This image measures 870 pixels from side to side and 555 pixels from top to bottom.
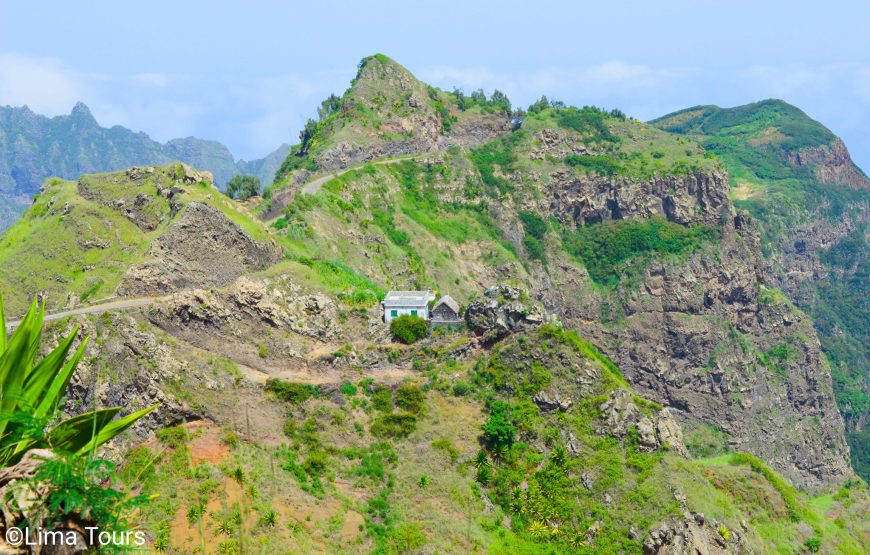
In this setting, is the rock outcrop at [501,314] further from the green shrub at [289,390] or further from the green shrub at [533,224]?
the green shrub at [533,224]

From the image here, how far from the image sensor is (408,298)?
202ft

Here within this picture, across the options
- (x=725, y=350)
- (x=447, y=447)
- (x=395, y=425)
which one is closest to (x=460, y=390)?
(x=447, y=447)

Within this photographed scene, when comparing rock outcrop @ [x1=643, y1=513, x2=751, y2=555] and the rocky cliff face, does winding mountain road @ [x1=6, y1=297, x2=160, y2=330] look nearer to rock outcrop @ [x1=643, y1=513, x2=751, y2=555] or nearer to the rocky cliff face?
rock outcrop @ [x1=643, y1=513, x2=751, y2=555]

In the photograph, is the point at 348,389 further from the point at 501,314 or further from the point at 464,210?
the point at 464,210

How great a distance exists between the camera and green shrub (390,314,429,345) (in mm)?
57125

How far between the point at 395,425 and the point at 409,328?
36.4 ft

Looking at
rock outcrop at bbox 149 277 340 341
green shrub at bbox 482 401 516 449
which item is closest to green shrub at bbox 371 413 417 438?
green shrub at bbox 482 401 516 449

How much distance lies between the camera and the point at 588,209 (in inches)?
4926

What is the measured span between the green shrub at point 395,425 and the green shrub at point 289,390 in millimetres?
5275

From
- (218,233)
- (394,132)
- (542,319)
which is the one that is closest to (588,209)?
(394,132)

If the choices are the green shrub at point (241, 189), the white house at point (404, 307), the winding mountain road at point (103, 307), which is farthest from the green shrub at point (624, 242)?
the winding mountain road at point (103, 307)

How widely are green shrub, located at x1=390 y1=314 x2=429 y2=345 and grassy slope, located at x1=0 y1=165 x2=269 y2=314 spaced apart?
1503cm

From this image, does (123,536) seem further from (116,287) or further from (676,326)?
(676,326)

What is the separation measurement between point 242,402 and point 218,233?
18.2m
